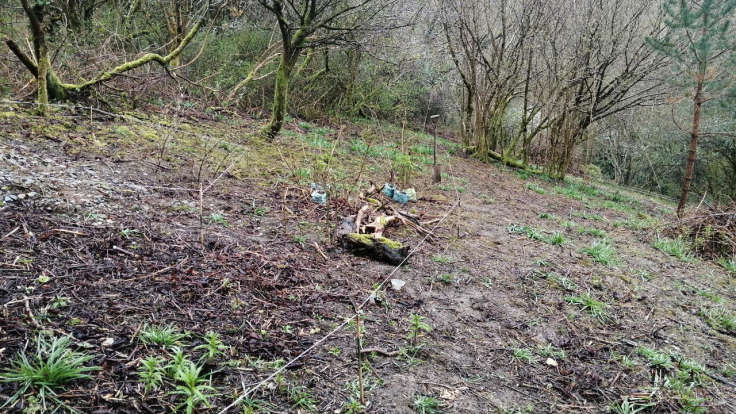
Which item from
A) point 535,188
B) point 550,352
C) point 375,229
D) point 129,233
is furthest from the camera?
point 535,188

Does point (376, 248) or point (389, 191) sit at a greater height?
point (389, 191)

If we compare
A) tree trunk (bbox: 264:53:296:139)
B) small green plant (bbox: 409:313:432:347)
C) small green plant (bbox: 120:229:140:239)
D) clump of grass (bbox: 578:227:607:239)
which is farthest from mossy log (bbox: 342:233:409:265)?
tree trunk (bbox: 264:53:296:139)

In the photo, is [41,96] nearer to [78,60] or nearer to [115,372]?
[78,60]

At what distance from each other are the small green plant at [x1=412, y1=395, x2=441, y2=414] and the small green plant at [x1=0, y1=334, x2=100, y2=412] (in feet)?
4.52

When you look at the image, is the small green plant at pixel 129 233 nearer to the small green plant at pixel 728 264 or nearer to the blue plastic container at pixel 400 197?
the blue plastic container at pixel 400 197

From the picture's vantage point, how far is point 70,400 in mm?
1539

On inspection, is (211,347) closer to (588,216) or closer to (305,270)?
(305,270)

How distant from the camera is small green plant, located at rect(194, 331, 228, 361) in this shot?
192 centimetres

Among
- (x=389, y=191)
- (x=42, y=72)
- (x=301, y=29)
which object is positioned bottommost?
(x=389, y=191)

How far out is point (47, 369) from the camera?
1.58 metres

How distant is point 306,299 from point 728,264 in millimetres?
5604

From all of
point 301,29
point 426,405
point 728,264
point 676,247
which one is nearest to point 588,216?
point 676,247

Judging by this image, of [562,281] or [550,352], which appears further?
[562,281]

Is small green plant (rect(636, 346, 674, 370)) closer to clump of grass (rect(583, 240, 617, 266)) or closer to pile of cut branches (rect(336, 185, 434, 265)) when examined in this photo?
pile of cut branches (rect(336, 185, 434, 265))
